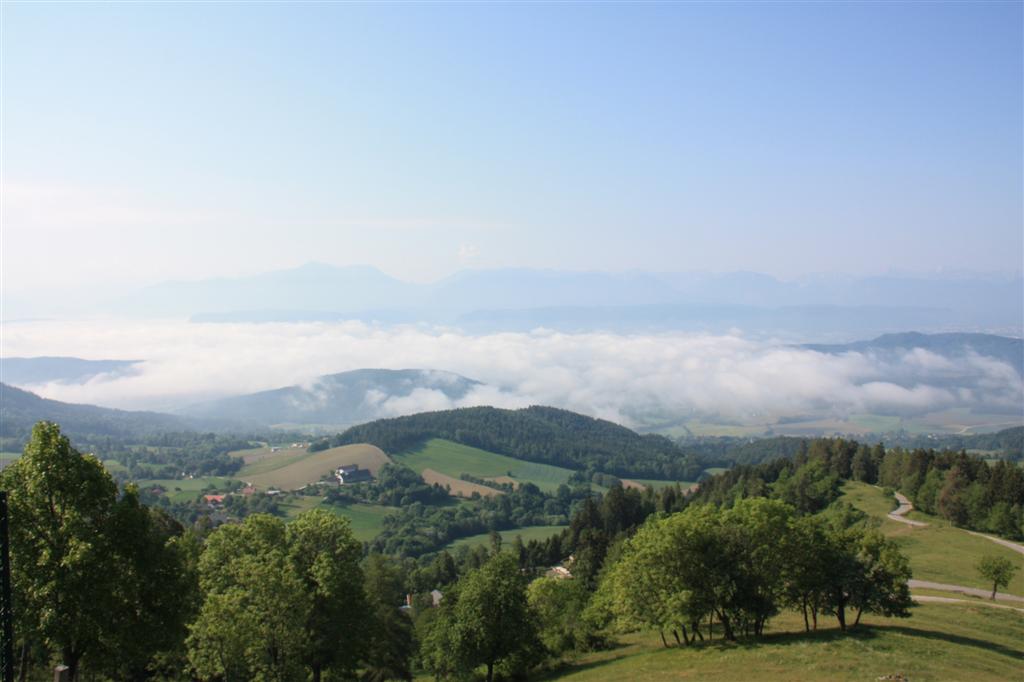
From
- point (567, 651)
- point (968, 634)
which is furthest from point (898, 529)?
point (567, 651)

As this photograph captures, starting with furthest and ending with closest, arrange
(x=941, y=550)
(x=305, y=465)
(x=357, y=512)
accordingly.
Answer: (x=305, y=465) → (x=357, y=512) → (x=941, y=550)

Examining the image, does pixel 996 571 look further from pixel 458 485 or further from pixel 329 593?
pixel 458 485

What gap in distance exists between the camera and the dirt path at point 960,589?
2055 inches

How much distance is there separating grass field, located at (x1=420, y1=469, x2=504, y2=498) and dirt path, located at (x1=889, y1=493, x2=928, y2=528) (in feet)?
267

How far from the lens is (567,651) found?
46.3 m

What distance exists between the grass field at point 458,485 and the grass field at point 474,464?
114 inches

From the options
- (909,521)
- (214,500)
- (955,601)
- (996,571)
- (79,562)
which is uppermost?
(79,562)

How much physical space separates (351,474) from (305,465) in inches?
692

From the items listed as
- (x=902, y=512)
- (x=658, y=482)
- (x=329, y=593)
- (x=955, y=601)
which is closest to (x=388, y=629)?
(x=329, y=593)

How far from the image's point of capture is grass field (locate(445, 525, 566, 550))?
11806 centimetres

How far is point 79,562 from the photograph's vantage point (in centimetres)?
2052

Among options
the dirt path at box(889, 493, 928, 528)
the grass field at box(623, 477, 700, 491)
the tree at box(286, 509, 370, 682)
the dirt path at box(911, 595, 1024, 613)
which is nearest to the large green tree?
the tree at box(286, 509, 370, 682)

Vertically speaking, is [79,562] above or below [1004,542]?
above

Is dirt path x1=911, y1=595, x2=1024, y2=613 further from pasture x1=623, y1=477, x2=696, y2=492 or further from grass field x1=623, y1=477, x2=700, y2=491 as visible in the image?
grass field x1=623, y1=477, x2=700, y2=491
